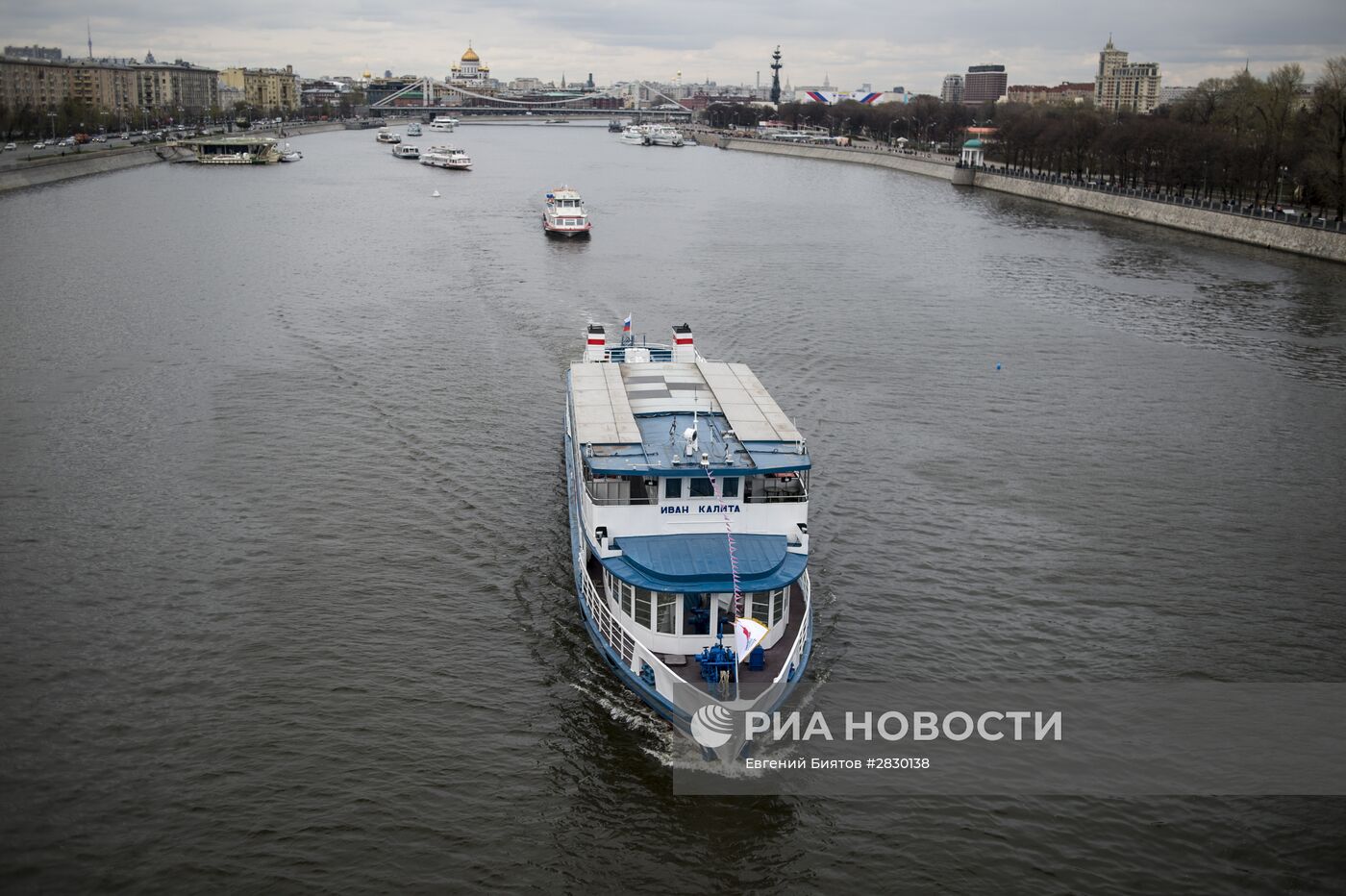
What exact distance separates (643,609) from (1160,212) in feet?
223

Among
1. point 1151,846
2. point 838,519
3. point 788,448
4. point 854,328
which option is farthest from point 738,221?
point 1151,846

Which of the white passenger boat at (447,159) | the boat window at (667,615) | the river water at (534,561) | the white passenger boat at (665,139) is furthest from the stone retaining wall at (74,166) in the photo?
the white passenger boat at (665,139)

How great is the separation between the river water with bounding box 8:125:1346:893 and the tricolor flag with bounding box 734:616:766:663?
1.75 m

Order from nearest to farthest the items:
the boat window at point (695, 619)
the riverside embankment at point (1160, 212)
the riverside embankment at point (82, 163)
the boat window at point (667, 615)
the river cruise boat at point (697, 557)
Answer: the river cruise boat at point (697, 557), the boat window at point (667, 615), the boat window at point (695, 619), the riverside embankment at point (1160, 212), the riverside embankment at point (82, 163)

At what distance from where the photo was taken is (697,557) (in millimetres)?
17281

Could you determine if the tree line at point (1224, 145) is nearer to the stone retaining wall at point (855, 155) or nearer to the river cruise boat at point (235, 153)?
the stone retaining wall at point (855, 155)

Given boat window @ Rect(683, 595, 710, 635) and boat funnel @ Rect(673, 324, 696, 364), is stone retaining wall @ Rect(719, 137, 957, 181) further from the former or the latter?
boat window @ Rect(683, 595, 710, 635)

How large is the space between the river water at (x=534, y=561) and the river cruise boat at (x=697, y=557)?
3.29 feet

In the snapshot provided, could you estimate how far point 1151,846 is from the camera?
49.0ft

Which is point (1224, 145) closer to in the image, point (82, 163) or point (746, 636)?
point (746, 636)

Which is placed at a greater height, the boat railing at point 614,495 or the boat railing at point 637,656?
the boat railing at point 614,495

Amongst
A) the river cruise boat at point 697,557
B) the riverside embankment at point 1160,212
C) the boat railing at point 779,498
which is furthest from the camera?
the riverside embankment at point 1160,212

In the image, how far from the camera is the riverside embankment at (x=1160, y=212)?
60.8 m

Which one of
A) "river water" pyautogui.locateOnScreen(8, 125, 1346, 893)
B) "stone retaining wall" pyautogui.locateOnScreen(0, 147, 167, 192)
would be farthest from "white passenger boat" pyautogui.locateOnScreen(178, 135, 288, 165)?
"river water" pyautogui.locateOnScreen(8, 125, 1346, 893)
